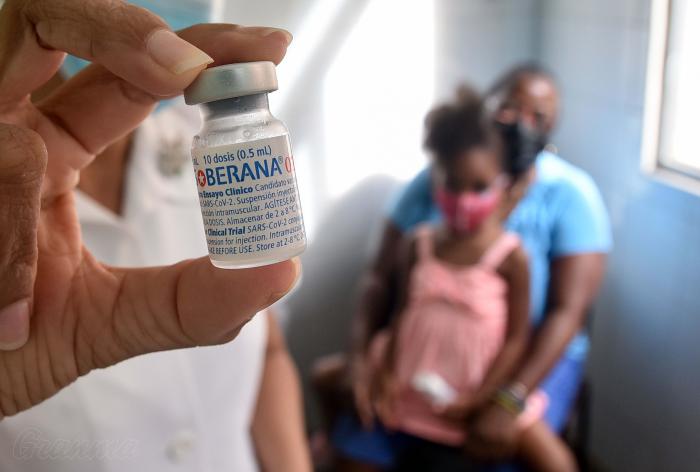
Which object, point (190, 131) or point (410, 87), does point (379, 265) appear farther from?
point (190, 131)

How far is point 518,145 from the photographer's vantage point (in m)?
1.11

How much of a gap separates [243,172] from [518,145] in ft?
2.83

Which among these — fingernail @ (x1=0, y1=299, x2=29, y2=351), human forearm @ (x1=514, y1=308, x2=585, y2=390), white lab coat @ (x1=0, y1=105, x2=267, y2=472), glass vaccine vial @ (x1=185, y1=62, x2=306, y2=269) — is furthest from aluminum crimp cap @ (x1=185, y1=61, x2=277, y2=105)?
human forearm @ (x1=514, y1=308, x2=585, y2=390)

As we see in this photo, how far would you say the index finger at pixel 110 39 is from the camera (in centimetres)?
31

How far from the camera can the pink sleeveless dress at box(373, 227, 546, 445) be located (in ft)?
3.57

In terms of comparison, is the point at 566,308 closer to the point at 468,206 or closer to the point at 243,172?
the point at 468,206

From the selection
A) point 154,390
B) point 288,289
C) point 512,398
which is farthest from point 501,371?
point 288,289

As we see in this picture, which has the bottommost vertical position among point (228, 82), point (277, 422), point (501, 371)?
point (501, 371)

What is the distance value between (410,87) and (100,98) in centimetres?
102

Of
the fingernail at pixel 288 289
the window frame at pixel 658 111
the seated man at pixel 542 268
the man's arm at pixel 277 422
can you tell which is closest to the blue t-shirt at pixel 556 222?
the seated man at pixel 542 268

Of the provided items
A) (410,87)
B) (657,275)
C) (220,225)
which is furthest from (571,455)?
(220,225)

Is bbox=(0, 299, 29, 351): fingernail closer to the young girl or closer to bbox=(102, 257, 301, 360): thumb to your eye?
bbox=(102, 257, 301, 360): thumb

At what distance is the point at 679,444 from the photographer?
2.04 feet

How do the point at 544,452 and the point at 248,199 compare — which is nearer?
the point at 248,199
